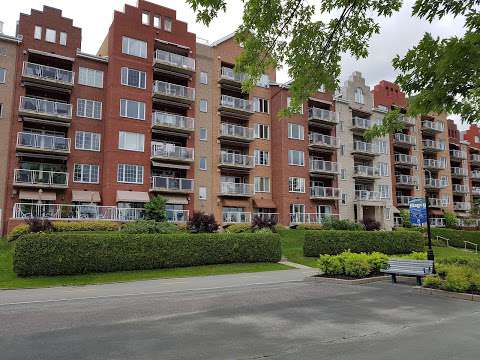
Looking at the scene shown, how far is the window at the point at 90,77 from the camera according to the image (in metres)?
35.5

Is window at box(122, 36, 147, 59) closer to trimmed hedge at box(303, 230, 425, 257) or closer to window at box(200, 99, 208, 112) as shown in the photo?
window at box(200, 99, 208, 112)

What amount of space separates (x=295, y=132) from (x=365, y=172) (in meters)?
11.0

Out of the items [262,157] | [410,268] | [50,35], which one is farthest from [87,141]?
[410,268]

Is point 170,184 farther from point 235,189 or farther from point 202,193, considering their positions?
point 235,189

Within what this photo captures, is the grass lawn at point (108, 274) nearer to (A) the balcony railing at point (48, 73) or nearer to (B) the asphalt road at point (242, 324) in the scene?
(B) the asphalt road at point (242, 324)

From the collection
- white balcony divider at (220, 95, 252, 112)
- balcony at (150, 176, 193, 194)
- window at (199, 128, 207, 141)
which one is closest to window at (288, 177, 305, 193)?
white balcony divider at (220, 95, 252, 112)

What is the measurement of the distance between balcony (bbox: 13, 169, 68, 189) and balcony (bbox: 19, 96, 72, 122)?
4.46m

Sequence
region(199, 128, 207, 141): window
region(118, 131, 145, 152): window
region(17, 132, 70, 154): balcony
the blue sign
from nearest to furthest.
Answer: the blue sign
region(17, 132, 70, 154): balcony
region(118, 131, 145, 152): window
region(199, 128, 207, 141): window

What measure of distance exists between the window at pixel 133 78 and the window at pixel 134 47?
5.33 feet

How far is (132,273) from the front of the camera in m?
19.1

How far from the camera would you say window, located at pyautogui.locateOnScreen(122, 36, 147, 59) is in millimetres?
36469

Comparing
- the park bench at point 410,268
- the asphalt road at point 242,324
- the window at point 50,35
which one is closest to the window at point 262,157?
the window at point 50,35

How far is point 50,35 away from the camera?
34.3m

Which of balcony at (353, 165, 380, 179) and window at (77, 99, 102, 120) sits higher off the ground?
window at (77, 99, 102, 120)
